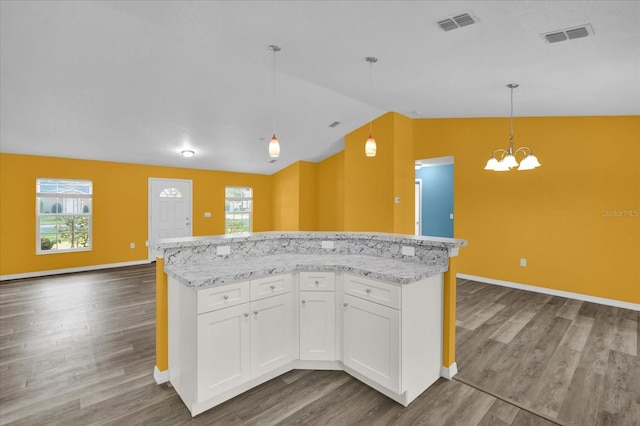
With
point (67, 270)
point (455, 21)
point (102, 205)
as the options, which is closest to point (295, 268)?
point (455, 21)

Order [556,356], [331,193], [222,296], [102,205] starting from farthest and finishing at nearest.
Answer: [331,193] < [102,205] < [556,356] < [222,296]

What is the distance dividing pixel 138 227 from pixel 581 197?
825 cm

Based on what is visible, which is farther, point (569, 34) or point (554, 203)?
point (554, 203)

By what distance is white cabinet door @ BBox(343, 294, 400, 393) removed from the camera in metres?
2.10

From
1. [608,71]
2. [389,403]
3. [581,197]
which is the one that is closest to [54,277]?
[389,403]

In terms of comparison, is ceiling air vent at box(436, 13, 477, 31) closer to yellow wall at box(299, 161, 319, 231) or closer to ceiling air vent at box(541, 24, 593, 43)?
ceiling air vent at box(541, 24, 593, 43)

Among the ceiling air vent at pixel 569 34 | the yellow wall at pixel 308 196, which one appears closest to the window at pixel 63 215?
the yellow wall at pixel 308 196

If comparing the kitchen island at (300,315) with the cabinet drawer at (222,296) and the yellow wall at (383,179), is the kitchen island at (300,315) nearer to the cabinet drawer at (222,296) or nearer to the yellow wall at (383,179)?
the cabinet drawer at (222,296)

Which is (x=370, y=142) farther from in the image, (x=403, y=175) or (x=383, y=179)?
(x=403, y=175)

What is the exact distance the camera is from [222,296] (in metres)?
2.04

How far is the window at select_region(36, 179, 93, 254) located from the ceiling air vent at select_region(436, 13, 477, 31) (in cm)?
695

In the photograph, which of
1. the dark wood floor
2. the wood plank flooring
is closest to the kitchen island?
the dark wood floor

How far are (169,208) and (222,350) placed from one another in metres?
6.14

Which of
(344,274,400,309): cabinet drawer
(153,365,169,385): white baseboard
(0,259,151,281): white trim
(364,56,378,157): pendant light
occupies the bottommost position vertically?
(153,365,169,385): white baseboard
